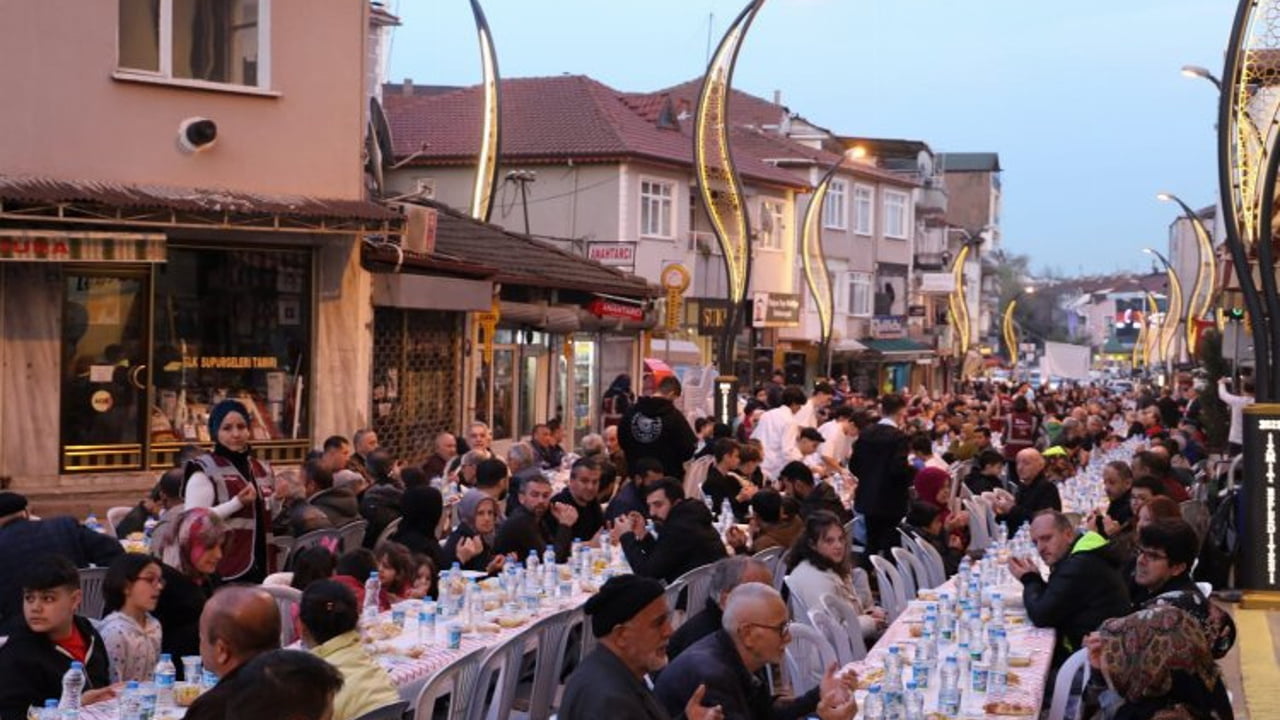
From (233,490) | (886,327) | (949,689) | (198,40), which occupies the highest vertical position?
(198,40)

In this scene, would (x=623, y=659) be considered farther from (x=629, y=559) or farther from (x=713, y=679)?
(x=629, y=559)

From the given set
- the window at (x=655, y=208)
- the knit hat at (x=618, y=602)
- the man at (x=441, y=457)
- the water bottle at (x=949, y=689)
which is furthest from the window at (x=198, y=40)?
the window at (x=655, y=208)

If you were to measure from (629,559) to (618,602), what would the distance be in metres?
5.93

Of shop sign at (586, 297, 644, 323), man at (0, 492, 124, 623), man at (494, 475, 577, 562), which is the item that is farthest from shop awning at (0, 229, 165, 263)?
shop sign at (586, 297, 644, 323)

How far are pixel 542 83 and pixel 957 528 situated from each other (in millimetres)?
38016

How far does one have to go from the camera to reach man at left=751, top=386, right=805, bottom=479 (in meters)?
20.0

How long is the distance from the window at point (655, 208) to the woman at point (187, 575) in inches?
1550

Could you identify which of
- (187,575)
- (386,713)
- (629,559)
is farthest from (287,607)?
(386,713)

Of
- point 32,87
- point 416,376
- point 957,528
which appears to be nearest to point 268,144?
point 32,87

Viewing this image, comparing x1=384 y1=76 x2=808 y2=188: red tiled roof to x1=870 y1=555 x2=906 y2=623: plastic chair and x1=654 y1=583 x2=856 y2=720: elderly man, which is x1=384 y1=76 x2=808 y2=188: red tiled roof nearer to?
x1=870 y1=555 x2=906 y2=623: plastic chair

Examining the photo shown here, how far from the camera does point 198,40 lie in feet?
64.4

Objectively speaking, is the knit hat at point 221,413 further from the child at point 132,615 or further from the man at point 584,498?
the man at point 584,498

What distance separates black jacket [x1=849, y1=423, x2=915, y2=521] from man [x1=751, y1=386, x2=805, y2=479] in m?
4.26

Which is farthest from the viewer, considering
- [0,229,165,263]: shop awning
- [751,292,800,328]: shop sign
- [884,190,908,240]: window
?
[884,190,908,240]: window
